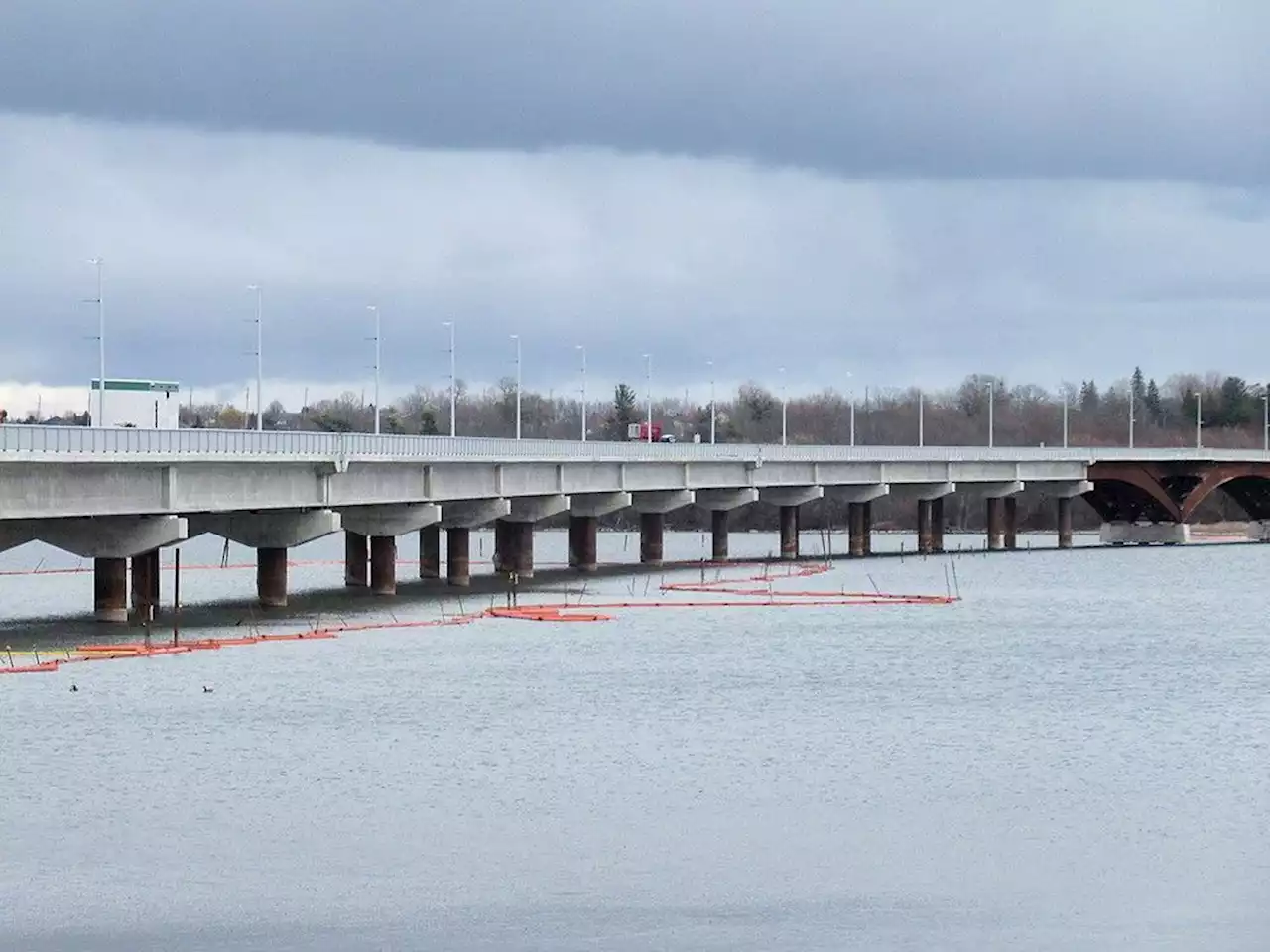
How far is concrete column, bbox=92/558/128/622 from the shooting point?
291 feet

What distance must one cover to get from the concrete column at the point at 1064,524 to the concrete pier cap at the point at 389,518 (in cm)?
9470

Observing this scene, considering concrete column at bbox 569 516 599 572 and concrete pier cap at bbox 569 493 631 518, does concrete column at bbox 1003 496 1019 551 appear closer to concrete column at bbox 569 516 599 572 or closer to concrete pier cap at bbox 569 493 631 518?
concrete column at bbox 569 516 599 572

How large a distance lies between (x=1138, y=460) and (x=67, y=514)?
12984 centimetres

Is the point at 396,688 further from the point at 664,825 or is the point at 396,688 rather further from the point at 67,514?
the point at 664,825

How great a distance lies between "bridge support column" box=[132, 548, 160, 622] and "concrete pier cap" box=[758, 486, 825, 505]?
71336mm

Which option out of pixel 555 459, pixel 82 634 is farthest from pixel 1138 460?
pixel 82 634

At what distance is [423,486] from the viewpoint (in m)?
109

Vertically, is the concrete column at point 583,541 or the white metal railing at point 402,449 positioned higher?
the white metal railing at point 402,449

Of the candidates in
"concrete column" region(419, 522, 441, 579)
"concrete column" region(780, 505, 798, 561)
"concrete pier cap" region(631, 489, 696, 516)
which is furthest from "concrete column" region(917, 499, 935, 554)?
"concrete column" region(419, 522, 441, 579)

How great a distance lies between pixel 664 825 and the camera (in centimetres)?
4266

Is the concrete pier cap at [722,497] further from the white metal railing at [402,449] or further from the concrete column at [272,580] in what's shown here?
the concrete column at [272,580]

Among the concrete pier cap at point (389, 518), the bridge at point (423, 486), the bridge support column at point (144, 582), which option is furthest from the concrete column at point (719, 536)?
the bridge support column at point (144, 582)

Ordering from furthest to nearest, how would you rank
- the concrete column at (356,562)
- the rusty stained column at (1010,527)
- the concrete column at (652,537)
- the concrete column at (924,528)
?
the rusty stained column at (1010,527) → the concrete column at (924,528) → the concrete column at (652,537) → the concrete column at (356,562)

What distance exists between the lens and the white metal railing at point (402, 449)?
74.8 meters
